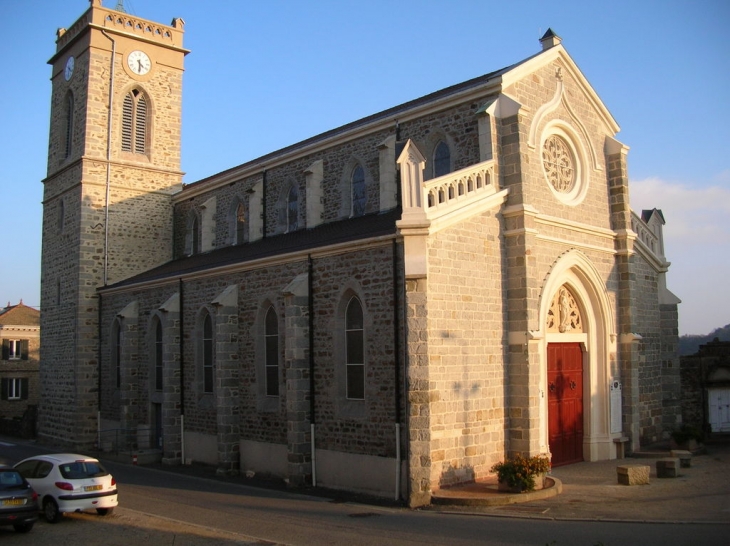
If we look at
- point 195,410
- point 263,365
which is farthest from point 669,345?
point 195,410

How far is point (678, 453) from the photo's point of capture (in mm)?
19297

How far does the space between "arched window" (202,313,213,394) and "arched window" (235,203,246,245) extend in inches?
189

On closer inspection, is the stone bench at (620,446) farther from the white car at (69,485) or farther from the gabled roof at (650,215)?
the white car at (69,485)

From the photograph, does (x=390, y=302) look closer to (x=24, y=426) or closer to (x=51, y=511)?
(x=51, y=511)

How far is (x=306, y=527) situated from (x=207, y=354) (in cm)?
1115

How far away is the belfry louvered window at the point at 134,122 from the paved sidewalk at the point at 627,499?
76.1 ft

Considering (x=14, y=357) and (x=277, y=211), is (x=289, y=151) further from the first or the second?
(x=14, y=357)

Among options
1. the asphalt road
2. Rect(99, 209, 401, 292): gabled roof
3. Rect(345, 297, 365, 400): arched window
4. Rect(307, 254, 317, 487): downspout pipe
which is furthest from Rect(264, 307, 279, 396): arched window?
the asphalt road

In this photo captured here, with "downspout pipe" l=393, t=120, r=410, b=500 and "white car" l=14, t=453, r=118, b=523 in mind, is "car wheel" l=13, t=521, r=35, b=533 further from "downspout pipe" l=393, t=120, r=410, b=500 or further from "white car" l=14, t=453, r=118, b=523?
"downspout pipe" l=393, t=120, r=410, b=500

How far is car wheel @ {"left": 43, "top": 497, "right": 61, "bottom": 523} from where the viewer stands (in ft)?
48.1

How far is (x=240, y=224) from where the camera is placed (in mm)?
27828

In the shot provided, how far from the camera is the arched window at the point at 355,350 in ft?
57.4

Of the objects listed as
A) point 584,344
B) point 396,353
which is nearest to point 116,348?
point 396,353

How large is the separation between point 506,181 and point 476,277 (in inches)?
112
